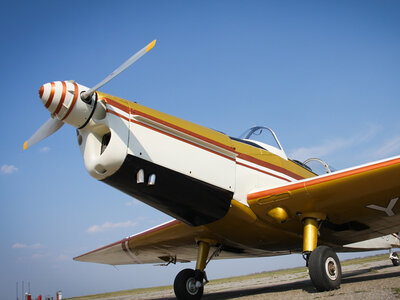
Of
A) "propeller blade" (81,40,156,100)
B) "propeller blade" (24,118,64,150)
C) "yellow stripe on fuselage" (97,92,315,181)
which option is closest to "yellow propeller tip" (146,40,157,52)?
"propeller blade" (81,40,156,100)

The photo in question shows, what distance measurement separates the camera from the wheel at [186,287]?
7.51 m

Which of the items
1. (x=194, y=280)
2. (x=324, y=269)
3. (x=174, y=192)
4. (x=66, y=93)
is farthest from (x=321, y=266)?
(x=66, y=93)

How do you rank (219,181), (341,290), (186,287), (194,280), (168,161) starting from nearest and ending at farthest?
(341,290), (168,161), (219,181), (186,287), (194,280)

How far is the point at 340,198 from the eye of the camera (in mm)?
6332

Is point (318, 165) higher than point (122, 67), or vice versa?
point (122, 67)

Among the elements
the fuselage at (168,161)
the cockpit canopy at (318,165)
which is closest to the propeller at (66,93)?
the fuselage at (168,161)

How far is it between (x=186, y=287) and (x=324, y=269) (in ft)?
10.4

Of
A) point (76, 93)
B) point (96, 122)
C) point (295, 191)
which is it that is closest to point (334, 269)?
point (295, 191)

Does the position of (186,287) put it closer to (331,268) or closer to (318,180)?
(331,268)

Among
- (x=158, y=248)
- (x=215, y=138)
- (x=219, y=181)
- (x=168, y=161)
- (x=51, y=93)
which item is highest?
(x=51, y=93)

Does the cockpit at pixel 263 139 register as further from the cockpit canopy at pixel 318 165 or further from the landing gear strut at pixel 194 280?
the landing gear strut at pixel 194 280

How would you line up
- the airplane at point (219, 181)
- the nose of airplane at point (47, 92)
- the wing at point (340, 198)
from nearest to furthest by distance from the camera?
1. the nose of airplane at point (47, 92)
2. the airplane at point (219, 181)
3. the wing at point (340, 198)

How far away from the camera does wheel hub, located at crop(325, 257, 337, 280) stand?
5.71m

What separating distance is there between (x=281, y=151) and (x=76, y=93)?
466 cm
